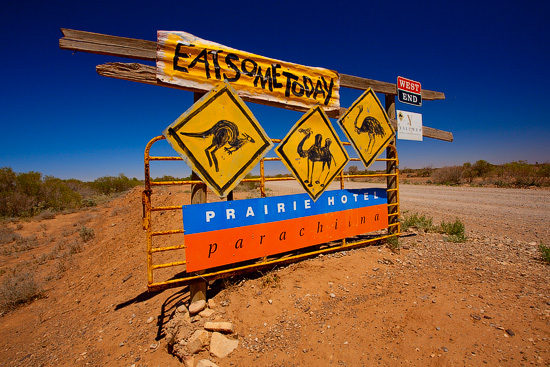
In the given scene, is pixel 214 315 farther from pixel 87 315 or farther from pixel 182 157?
pixel 87 315

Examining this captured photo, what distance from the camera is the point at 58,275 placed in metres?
5.92

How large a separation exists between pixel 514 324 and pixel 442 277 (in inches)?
43.0

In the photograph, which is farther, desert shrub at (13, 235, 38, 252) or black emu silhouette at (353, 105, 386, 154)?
desert shrub at (13, 235, 38, 252)

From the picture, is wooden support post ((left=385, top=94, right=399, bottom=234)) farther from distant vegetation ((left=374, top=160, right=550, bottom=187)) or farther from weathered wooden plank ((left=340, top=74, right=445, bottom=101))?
distant vegetation ((left=374, top=160, right=550, bottom=187))

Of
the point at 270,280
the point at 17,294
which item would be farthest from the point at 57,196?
the point at 270,280

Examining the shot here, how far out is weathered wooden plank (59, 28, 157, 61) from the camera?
262 centimetres

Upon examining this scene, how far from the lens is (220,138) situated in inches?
121

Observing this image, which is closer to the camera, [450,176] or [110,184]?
[450,176]

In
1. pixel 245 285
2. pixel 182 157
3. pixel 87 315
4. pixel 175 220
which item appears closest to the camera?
pixel 182 157

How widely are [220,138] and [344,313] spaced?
2881mm

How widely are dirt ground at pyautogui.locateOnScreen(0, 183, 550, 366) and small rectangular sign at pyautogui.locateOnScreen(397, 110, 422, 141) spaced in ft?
8.22

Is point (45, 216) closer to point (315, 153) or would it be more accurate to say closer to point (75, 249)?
point (75, 249)

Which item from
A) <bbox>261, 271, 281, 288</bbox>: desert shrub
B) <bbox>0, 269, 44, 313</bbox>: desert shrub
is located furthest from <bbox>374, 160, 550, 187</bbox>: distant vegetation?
<bbox>0, 269, 44, 313</bbox>: desert shrub

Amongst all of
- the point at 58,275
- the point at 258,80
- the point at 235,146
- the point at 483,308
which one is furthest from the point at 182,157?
the point at 58,275
